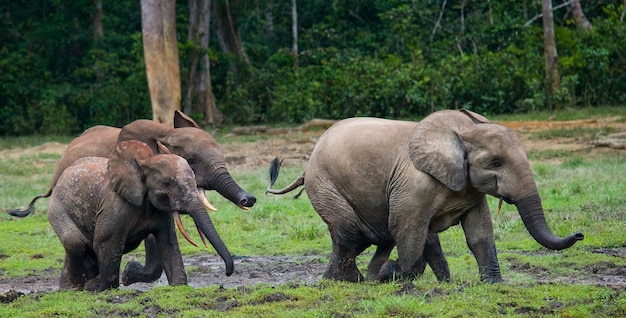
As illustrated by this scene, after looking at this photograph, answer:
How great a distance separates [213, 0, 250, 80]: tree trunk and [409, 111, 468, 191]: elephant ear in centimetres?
2036

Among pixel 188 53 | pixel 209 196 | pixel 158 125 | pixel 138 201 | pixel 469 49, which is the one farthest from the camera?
pixel 469 49

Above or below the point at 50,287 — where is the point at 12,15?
above

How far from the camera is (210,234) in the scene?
846 centimetres

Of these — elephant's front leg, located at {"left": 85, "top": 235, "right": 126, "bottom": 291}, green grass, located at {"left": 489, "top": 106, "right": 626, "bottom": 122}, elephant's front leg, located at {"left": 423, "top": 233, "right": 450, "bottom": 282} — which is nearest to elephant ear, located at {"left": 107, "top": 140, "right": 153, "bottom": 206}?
elephant's front leg, located at {"left": 85, "top": 235, "right": 126, "bottom": 291}

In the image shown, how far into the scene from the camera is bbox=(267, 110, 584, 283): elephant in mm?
8070

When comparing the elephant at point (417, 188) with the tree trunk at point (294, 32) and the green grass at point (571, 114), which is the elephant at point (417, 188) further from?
the tree trunk at point (294, 32)

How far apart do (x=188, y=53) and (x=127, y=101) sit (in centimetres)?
204

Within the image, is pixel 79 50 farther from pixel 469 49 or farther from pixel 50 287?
pixel 50 287

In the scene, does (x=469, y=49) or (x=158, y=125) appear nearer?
(x=158, y=125)

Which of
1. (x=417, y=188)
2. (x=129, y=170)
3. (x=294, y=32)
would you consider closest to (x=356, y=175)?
(x=417, y=188)

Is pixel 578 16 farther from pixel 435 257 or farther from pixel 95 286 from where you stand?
pixel 95 286

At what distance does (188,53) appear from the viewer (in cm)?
2617

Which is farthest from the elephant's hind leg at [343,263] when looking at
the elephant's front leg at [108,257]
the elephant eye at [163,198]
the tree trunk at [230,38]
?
the tree trunk at [230,38]

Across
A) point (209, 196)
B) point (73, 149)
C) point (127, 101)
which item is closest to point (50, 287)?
point (73, 149)
